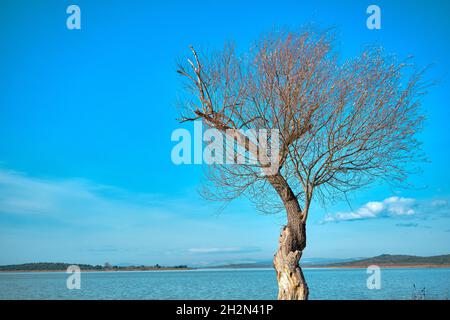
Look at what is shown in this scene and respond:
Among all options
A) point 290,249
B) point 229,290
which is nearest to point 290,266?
point 290,249

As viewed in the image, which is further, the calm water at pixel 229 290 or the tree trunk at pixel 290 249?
the calm water at pixel 229 290

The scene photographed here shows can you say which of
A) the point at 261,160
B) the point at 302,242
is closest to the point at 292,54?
the point at 261,160

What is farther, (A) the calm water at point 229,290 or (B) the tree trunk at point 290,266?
(A) the calm water at point 229,290

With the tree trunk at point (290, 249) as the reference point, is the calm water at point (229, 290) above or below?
below

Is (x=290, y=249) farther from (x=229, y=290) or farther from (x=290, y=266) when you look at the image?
(x=229, y=290)

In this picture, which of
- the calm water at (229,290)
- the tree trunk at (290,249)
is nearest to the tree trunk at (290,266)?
the tree trunk at (290,249)

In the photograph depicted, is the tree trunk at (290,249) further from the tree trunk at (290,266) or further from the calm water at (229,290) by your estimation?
the calm water at (229,290)

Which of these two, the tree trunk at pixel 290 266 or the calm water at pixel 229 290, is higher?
the tree trunk at pixel 290 266

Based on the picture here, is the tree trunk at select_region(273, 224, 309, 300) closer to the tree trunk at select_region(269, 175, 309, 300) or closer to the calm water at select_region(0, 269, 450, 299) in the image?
the tree trunk at select_region(269, 175, 309, 300)
